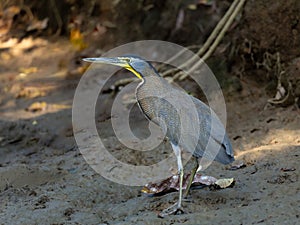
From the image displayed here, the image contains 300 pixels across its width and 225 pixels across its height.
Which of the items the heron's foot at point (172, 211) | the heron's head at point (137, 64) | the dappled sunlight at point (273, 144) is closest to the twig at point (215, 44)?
the dappled sunlight at point (273, 144)

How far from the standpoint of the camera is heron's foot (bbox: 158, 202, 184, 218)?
3.22 meters

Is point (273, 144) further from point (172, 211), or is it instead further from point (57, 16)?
point (57, 16)

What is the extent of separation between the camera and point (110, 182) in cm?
412

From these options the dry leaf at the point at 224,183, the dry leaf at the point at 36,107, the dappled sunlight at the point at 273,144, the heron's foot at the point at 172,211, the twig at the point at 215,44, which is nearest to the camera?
the heron's foot at the point at 172,211

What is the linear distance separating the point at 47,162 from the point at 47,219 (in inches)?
52.9

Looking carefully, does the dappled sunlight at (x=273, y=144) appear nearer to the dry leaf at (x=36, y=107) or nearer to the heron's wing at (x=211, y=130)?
the heron's wing at (x=211, y=130)

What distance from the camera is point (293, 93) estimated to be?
4.99 m

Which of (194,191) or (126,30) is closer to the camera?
(194,191)

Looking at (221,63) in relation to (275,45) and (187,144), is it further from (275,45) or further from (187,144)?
(187,144)

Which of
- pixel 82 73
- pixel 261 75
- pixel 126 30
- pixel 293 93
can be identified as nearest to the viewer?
pixel 293 93

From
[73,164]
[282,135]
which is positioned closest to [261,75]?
[282,135]

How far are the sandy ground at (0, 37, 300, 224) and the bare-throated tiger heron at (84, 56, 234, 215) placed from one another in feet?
0.81

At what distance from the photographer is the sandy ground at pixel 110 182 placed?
324 centimetres

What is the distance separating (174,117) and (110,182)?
937 mm
